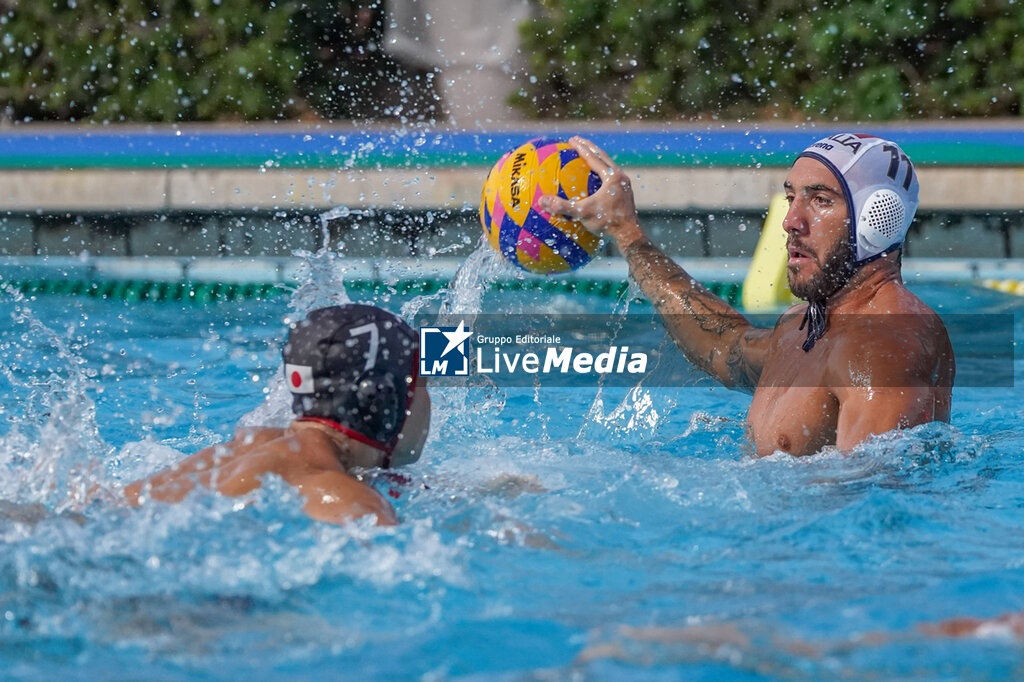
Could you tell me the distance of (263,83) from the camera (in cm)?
912

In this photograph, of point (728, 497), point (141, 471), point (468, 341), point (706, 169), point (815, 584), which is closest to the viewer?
point (815, 584)

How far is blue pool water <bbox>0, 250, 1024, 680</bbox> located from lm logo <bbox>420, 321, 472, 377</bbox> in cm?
67

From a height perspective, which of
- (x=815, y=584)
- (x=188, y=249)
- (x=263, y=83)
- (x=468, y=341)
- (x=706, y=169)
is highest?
(x=263, y=83)

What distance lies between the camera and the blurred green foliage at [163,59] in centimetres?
902

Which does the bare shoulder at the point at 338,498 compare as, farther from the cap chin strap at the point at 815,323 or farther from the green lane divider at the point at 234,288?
the green lane divider at the point at 234,288

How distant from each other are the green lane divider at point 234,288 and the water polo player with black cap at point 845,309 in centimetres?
268

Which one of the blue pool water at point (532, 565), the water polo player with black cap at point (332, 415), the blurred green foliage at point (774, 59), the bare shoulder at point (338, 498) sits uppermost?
the blurred green foliage at point (774, 59)

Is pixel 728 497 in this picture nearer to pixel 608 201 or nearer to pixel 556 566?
pixel 556 566

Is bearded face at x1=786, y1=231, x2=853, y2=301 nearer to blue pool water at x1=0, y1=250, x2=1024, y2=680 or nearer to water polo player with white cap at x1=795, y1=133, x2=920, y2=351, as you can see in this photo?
water polo player with white cap at x1=795, y1=133, x2=920, y2=351

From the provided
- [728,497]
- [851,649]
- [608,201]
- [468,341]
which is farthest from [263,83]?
[851,649]

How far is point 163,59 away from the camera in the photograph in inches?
358

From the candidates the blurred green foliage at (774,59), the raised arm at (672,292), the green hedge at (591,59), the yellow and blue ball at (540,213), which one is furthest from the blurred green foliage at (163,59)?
the raised arm at (672,292)

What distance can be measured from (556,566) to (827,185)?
1202mm

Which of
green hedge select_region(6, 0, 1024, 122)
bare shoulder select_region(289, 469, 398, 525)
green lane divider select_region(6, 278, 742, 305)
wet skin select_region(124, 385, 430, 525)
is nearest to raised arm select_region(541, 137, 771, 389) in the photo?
wet skin select_region(124, 385, 430, 525)
